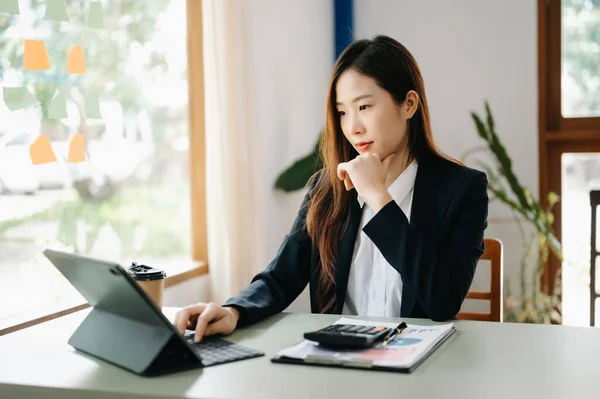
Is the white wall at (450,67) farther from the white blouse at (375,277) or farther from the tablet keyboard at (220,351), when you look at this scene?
the tablet keyboard at (220,351)

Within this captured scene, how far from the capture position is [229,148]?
9.03 feet

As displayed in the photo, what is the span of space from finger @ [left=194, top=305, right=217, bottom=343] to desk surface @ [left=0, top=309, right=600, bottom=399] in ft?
0.24

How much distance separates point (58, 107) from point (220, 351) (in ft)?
4.11

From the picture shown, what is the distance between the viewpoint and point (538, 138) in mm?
3793

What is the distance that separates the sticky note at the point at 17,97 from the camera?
78.7 inches

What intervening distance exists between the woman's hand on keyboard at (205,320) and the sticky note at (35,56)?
1073 mm

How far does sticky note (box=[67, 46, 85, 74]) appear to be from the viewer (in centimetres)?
224

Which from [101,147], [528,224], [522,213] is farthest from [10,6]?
[528,224]

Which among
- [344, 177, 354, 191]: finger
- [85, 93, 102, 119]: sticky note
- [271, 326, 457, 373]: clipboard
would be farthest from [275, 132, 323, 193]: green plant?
[271, 326, 457, 373]: clipboard

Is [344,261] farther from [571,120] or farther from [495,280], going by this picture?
[571,120]

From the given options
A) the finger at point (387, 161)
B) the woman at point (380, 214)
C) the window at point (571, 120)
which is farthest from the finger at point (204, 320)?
the window at point (571, 120)

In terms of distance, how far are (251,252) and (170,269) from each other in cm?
31

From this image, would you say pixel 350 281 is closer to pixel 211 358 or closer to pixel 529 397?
pixel 211 358

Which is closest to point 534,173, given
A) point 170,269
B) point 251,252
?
point 251,252
